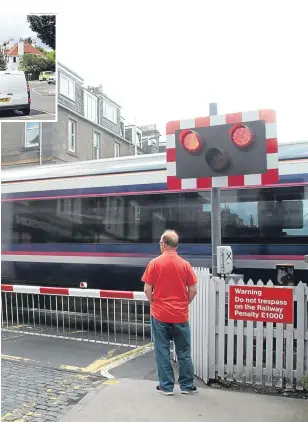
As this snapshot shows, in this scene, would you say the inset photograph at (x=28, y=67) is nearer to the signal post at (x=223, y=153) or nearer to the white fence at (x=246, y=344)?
the signal post at (x=223, y=153)

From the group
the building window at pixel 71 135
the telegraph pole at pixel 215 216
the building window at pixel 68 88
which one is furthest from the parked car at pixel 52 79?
the building window at pixel 71 135

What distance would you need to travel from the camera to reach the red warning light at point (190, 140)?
4680mm

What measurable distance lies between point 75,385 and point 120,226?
425 cm

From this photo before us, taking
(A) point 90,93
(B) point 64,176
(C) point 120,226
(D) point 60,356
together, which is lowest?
(D) point 60,356

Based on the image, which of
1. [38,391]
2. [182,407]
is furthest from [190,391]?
[38,391]

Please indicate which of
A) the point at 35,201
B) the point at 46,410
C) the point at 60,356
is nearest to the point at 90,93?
the point at 35,201

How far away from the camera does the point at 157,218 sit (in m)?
8.59

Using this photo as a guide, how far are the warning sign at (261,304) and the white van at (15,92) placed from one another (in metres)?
2.76

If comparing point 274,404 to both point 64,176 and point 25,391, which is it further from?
point 64,176

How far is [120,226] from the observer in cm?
888

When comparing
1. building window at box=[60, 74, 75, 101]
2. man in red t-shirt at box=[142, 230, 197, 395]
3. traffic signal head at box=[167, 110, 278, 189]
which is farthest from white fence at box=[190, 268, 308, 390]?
building window at box=[60, 74, 75, 101]

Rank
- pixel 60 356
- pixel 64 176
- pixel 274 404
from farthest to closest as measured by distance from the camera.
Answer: pixel 64 176 → pixel 60 356 → pixel 274 404

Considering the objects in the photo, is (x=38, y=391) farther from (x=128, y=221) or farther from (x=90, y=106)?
(x=90, y=106)

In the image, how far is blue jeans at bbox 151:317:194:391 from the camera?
14.7 ft
